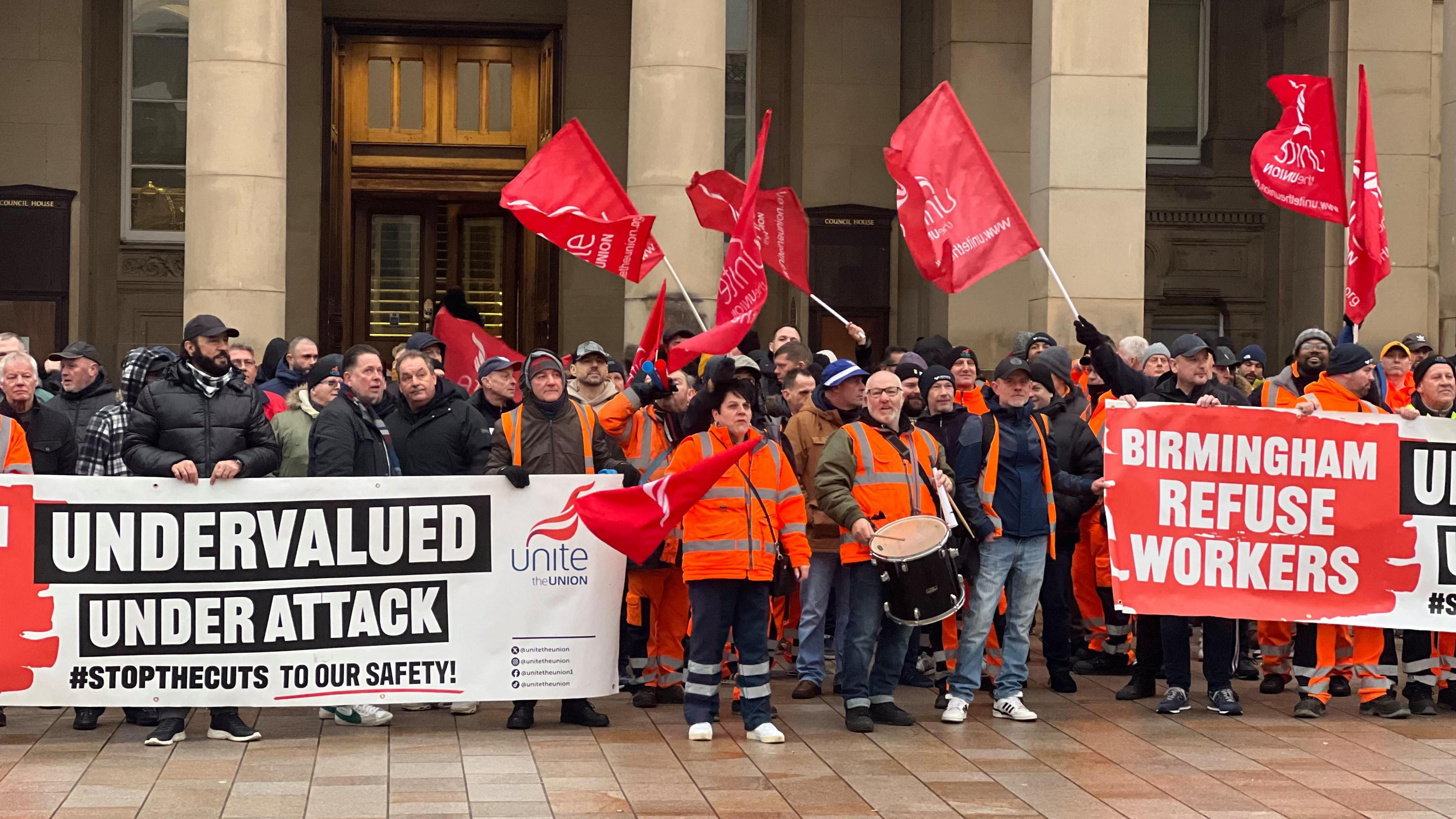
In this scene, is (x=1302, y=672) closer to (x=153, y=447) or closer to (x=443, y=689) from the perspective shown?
(x=443, y=689)

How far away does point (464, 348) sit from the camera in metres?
15.2

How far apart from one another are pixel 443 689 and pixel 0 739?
2314 millimetres

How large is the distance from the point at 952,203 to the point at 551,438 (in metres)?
3.22

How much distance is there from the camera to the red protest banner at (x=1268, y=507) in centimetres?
1072

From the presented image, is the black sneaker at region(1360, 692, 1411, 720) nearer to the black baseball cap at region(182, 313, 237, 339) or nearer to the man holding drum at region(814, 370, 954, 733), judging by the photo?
the man holding drum at region(814, 370, 954, 733)

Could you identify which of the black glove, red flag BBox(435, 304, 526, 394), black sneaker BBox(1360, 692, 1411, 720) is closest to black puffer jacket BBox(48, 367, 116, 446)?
red flag BBox(435, 304, 526, 394)

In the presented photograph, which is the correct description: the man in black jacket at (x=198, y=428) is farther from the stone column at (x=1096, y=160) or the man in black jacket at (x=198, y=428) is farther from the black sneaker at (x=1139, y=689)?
the stone column at (x=1096, y=160)

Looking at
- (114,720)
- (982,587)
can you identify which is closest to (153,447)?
(114,720)

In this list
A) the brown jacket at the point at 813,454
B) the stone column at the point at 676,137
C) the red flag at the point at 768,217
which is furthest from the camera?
the stone column at the point at 676,137

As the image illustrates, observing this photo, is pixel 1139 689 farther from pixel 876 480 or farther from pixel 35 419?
pixel 35 419

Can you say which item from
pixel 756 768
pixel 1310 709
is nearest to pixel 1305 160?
pixel 1310 709

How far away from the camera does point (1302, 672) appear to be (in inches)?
423

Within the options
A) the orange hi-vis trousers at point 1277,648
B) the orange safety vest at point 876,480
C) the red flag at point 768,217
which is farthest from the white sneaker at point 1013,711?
the red flag at point 768,217

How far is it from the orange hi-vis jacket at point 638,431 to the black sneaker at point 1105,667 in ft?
11.0
